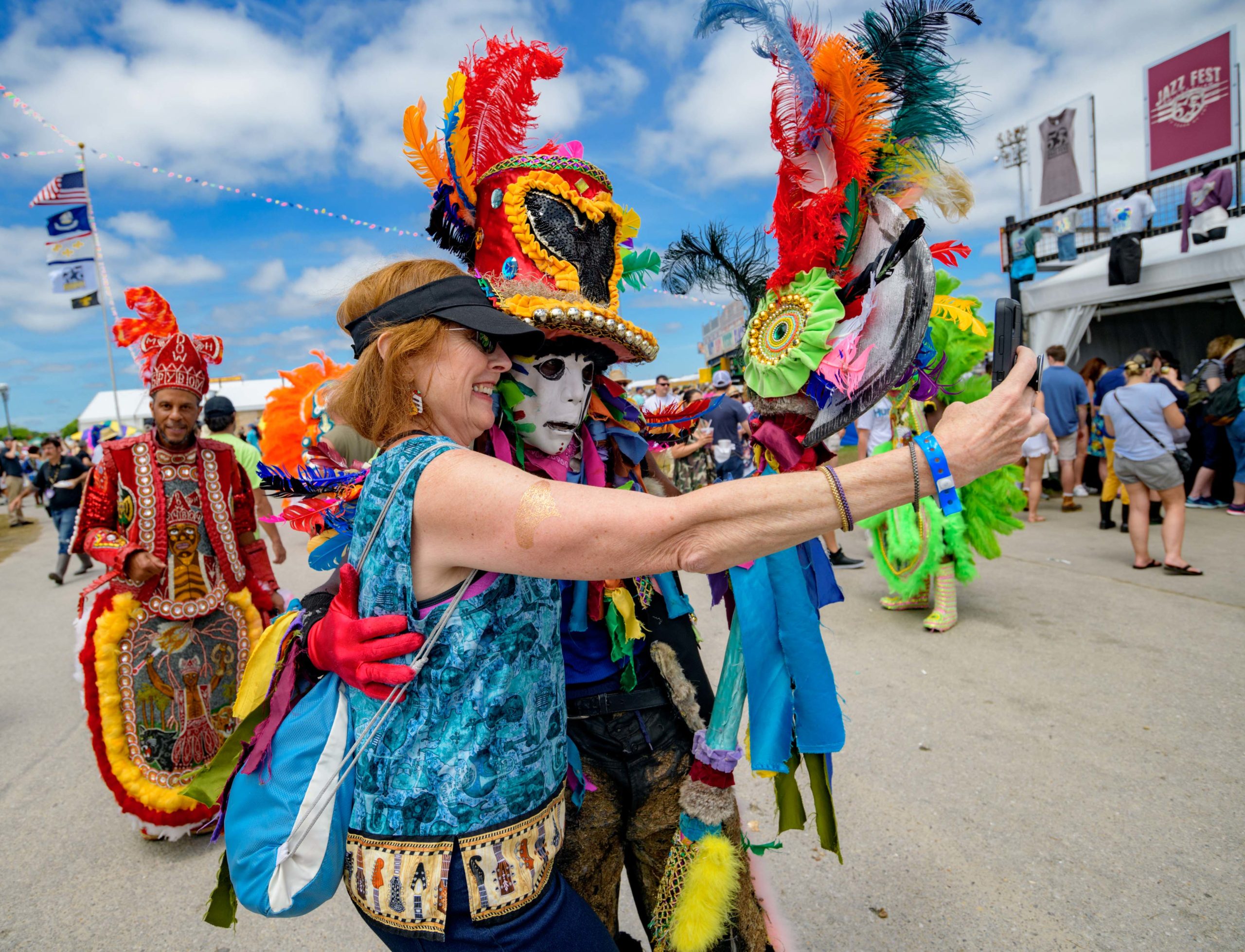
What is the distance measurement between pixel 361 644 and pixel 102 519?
9.21 feet

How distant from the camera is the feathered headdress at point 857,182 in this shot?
152 cm

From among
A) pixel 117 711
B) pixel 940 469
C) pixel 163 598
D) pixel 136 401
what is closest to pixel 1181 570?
pixel 940 469

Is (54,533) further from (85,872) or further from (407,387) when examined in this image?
(407,387)

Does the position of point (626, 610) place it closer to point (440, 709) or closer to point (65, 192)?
point (440, 709)

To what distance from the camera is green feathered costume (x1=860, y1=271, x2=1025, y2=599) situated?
452cm

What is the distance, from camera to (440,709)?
1.16 m

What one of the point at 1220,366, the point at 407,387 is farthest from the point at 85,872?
the point at 1220,366

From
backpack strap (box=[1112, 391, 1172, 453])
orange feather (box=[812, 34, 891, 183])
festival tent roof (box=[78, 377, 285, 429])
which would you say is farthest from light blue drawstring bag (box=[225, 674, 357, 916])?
festival tent roof (box=[78, 377, 285, 429])

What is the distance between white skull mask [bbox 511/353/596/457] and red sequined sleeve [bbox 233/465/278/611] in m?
2.38

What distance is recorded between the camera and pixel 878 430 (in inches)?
248

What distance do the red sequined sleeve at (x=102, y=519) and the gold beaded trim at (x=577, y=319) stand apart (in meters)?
2.49

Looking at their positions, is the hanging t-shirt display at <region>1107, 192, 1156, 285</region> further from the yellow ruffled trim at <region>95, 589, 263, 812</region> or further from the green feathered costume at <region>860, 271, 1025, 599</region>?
the yellow ruffled trim at <region>95, 589, 263, 812</region>

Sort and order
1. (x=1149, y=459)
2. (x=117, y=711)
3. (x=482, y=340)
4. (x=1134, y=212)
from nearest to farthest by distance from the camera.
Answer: (x=482, y=340), (x=117, y=711), (x=1149, y=459), (x=1134, y=212)

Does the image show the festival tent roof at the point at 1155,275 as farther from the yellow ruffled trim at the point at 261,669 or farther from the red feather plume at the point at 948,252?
the yellow ruffled trim at the point at 261,669
